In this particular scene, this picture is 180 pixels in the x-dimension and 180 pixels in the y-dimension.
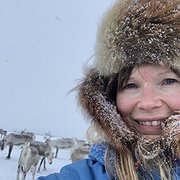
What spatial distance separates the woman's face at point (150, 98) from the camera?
58.7 inches

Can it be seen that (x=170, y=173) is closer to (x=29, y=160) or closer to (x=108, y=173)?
(x=108, y=173)

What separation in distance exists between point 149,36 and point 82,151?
12.9 metres

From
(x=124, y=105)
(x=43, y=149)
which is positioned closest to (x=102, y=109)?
(x=124, y=105)

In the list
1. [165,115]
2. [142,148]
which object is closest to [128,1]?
[165,115]

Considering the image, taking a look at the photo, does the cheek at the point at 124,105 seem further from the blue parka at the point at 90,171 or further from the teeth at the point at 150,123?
the blue parka at the point at 90,171

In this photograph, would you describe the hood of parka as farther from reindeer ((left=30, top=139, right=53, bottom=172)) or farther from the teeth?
reindeer ((left=30, top=139, right=53, bottom=172))

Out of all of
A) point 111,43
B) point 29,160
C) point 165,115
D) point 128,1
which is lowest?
point 29,160

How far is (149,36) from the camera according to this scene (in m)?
1.57

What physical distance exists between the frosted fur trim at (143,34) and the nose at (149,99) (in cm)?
14

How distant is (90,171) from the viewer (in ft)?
4.88

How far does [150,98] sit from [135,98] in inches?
2.9

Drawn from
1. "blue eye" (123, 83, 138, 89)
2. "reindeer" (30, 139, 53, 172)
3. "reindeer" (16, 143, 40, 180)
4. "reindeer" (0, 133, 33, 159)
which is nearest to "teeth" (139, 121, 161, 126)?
"blue eye" (123, 83, 138, 89)

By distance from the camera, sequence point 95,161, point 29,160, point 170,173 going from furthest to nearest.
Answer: point 29,160 < point 95,161 < point 170,173

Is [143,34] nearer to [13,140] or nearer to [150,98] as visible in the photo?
[150,98]
